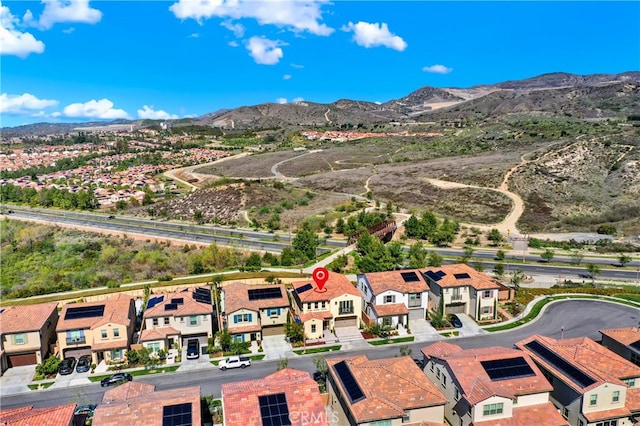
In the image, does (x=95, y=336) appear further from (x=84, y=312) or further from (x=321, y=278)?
(x=321, y=278)

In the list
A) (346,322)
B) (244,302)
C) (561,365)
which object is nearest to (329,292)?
(346,322)

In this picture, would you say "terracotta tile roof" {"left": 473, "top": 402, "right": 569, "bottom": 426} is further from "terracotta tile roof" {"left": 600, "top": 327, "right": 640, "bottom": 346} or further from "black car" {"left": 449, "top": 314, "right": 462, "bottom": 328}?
"black car" {"left": 449, "top": 314, "right": 462, "bottom": 328}

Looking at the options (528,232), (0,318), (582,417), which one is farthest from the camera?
(528,232)

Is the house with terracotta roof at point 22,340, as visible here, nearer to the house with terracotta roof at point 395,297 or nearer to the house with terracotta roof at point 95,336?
the house with terracotta roof at point 95,336

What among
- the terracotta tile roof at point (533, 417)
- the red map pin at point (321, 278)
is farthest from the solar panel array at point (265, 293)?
the terracotta tile roof at point (533, 417)

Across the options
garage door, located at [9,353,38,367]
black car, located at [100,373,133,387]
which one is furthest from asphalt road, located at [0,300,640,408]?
garage door, located at [9,353,38,367]

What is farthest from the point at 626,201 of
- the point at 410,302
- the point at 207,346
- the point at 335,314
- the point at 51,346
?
the point at 51,346

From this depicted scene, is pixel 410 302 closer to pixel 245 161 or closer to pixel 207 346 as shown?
pixel 207 346
